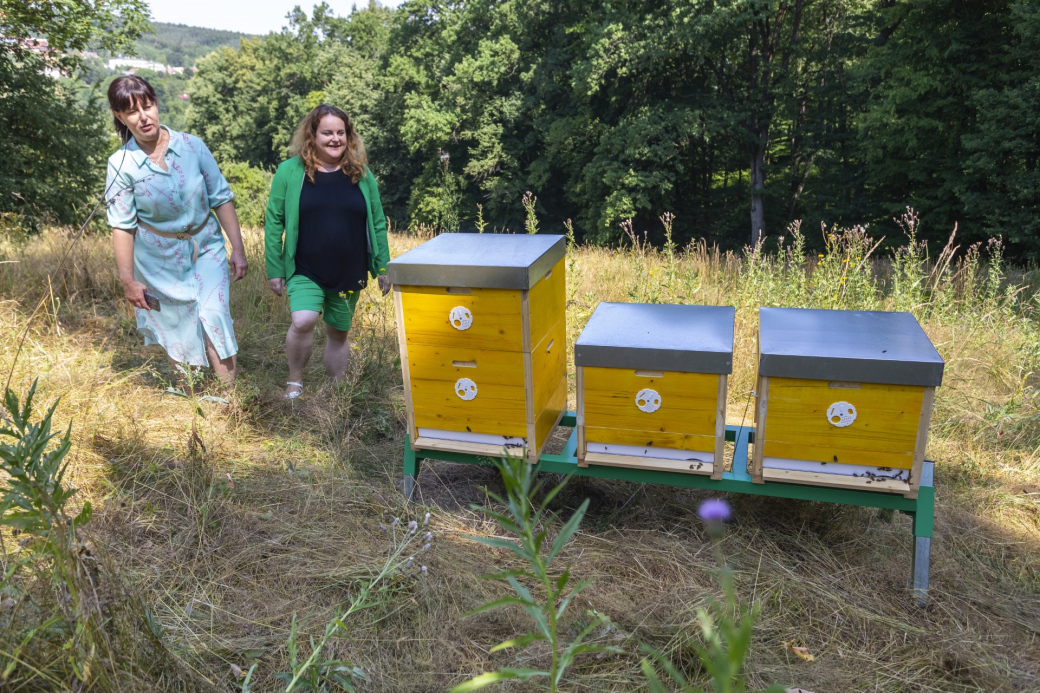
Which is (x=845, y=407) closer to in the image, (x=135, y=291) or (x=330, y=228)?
(x=330, y=228)

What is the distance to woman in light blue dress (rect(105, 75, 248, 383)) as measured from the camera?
11.8 feet

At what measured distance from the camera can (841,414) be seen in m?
2.66

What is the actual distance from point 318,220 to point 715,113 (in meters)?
18.1

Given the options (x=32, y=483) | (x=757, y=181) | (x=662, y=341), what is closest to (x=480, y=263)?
(x=662, y=341)

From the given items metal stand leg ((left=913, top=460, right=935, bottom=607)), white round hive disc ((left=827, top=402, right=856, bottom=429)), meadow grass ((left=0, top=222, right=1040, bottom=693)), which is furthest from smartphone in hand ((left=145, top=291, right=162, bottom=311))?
metal stand leg ((left=913, top=460, right=935, bottom=607))

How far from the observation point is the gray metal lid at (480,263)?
9.41 ft

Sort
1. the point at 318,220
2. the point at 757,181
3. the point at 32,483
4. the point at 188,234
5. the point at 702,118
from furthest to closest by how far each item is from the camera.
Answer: the point at 757,181 < the point at 702,118 < the point at 318,220 < the point at 188,234 < the point at 32,483

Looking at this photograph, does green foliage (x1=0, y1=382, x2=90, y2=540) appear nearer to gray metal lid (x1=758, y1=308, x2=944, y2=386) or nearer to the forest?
gray metal lid (x1=758, y1=308, x2=944, y2=386)

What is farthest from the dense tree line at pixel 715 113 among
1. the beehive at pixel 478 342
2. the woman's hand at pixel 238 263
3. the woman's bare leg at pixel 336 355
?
the beehive at pixel 478 342

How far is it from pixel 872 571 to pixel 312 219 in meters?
3.18

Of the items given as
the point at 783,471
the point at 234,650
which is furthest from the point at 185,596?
the point at 783,471

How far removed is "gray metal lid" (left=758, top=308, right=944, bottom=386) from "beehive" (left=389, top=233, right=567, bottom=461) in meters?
0.92

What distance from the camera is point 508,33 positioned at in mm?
25484

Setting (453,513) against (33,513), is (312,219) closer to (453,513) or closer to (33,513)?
(453,513)
